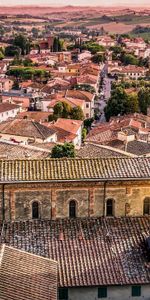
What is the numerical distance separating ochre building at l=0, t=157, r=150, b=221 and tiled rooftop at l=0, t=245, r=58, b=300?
3.37m

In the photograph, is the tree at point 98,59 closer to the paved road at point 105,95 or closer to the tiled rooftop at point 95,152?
the paved road at point 105,95

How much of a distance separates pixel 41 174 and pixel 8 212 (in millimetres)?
2188

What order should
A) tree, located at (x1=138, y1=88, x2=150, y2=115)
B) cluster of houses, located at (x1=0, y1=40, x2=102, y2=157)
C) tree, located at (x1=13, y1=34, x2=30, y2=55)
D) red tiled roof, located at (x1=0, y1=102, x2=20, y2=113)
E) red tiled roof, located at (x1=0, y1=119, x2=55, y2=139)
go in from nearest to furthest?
red tiled roof, located at (x1=0, y1=119, x2=55, y2=139) < cluster of houses, located at (x1=0, y1=40, x2=102, y2=157) < red tiled roof, located at (x1=0, y1=102, x2=20, y2=113) < tree, located at (x1=138, y1=88, x2=150, y2=115) < tree, located at (x1=13, y1=34, x2=30, y2=55)

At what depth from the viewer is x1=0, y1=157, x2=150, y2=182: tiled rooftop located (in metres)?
23.2

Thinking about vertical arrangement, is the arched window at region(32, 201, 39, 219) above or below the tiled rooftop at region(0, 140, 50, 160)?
above

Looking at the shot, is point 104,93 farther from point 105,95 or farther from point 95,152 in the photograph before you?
point 95,152

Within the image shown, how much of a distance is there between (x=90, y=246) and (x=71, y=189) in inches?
110

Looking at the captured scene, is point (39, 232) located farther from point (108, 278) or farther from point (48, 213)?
point (108, 278)

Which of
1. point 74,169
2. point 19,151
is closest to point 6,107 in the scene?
point 19,151

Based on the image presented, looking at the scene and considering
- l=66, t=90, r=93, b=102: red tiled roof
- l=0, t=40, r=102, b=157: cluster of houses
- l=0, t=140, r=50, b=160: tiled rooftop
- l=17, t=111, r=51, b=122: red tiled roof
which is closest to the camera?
l=0, t=140, r=50, b=160: tiled rooftop

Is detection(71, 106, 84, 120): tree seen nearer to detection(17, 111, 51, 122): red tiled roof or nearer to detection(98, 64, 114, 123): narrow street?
detection(17, 111, 51, 122): red tiled roof

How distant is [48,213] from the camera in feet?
77.7

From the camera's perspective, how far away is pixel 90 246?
21.9 meters

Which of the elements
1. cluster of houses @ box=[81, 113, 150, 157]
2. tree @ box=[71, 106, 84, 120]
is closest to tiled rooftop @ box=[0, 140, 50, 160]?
cluster of houses @ box=[81, 113, 150, 157]
